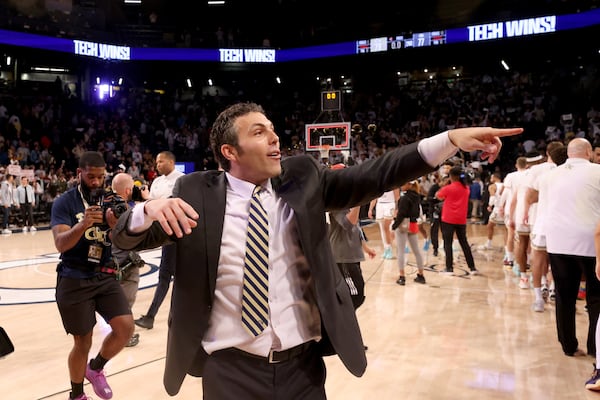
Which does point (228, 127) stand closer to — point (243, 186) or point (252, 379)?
point (243, 186)

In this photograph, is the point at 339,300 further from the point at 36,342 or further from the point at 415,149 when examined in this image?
the point at 36,342

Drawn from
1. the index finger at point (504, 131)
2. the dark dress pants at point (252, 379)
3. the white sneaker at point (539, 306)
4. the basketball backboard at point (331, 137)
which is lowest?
the white sneaker at point (539, 306)

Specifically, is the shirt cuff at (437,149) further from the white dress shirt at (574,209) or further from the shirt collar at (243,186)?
the white dress shirt at (574,209)

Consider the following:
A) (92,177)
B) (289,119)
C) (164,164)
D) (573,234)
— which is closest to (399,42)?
(289,119)

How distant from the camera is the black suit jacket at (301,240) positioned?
5.57 ft

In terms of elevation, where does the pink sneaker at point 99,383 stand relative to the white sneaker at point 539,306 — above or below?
above

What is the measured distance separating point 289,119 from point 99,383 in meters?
21.5

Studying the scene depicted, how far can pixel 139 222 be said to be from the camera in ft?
5.23

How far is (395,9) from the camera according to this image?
75.7ft

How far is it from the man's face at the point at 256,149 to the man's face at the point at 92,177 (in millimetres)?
1894

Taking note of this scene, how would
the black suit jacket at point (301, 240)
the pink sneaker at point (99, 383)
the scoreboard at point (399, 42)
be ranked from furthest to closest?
1. the scoreboard at point (399, 42)
2. the pink sneaker at point (99, 383)
3. the black suit jacket at point (301, 240)

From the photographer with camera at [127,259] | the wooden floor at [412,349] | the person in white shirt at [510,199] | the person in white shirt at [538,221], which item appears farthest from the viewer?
the person in white shirt at [510,199]

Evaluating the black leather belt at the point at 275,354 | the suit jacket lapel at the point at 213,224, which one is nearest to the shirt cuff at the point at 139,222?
Result: the suit jacket lapel at the point at 213,224

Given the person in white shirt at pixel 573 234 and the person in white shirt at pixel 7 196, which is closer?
the person in white shirt at pixel 573 234
